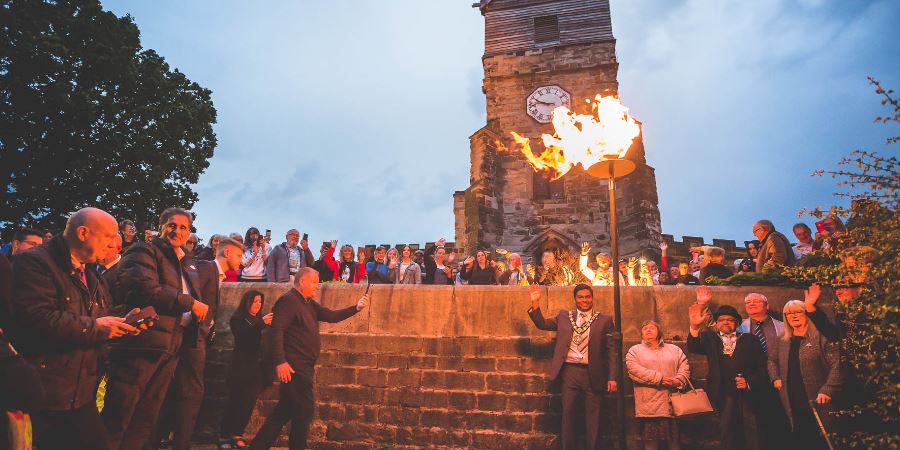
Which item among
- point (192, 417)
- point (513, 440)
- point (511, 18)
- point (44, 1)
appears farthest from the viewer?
point (511, 18)

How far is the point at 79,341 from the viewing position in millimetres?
2965

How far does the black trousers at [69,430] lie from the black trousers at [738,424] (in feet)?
17.2

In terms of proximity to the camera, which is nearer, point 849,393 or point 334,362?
point 849,393

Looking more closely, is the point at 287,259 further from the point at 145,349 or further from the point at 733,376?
the point at 733,376

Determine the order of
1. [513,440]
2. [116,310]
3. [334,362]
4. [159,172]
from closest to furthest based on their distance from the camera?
[116,310] < [513,440] < [334,362] < [159,172]

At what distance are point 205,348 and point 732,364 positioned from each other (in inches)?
213

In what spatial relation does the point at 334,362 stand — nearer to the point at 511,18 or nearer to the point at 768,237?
the point at 768,237

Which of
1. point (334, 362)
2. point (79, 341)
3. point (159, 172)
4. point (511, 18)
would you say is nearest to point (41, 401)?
point (79, 341)

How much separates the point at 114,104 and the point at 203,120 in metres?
3.63

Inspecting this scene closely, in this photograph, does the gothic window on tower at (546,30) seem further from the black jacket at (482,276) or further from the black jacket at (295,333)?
the black jacket at (295,333)

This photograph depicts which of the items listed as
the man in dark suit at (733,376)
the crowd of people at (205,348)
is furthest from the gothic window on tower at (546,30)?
the man in dark suit at (733,376)

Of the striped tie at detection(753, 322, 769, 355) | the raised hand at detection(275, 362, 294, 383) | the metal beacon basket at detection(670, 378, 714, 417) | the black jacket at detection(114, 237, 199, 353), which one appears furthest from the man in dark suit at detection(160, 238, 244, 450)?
the striped tie at detection(753, 322, 769, 355)

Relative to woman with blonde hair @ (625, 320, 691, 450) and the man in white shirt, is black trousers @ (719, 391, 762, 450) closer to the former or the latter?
woman with blonde hair @ (625, 320, 691, 450)

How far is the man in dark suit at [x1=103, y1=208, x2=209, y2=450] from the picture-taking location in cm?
377
